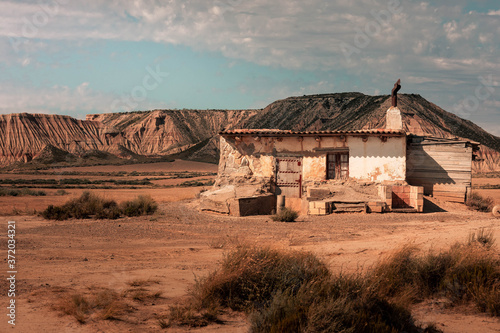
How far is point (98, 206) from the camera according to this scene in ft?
52.0

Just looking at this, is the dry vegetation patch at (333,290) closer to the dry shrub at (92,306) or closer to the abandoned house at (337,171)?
the dry shrub at (92,306)

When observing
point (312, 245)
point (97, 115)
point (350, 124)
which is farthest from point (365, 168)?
point (97, 115)

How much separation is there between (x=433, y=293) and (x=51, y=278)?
6.27 m

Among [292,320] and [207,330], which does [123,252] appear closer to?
[207,330]

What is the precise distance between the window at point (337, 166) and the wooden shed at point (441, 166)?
9.77ft

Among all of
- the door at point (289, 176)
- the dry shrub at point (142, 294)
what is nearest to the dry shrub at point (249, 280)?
the dry shrub at point (142, 294)

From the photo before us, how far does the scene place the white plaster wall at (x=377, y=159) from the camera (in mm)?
17125

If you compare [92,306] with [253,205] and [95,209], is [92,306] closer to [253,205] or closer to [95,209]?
[95,209]

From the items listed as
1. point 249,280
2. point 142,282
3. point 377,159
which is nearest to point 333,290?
point 249,280

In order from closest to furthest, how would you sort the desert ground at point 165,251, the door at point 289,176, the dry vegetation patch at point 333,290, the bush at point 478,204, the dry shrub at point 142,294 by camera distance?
the dry vegetation patch at point 333,290, the desert ground at point 165,251, the dry shrub at point 142,294, the bush at point 478,204, the door at point 289,176

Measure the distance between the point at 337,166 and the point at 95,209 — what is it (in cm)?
947

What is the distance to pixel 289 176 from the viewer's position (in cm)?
1773

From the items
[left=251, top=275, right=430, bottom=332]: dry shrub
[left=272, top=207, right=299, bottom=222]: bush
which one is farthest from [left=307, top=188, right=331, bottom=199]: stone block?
[left=251, top=275, right=430, bottom=332]: dry shrub

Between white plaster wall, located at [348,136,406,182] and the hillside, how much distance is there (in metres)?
42.9
